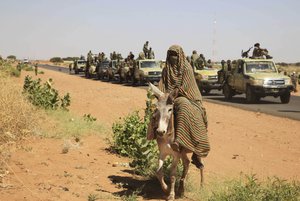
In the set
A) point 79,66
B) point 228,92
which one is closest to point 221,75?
point 228,92

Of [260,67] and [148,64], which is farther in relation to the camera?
[148,64]

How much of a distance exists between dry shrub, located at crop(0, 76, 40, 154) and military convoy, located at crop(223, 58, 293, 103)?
11511 millimetres

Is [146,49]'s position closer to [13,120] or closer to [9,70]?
[9,70]

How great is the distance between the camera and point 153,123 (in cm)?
592

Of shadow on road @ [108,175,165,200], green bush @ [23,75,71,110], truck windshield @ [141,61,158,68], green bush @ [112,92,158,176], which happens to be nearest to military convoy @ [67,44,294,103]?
truck windshield @ [141,61,158,68]

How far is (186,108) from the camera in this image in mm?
5781

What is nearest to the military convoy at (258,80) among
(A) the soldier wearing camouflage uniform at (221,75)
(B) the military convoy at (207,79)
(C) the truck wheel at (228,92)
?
(C) the truck wheel at (228,92)

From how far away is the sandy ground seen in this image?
5.99m

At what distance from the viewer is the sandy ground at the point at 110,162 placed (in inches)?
236

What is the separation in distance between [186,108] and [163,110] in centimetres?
46

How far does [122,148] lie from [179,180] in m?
2.43

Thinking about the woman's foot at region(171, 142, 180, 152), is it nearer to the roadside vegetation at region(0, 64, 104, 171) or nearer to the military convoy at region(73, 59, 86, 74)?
the roadside vegetation at region(0, 64, 104, 171)

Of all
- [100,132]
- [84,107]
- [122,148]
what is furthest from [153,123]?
[84,107]

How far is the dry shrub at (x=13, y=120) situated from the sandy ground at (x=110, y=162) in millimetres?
351
